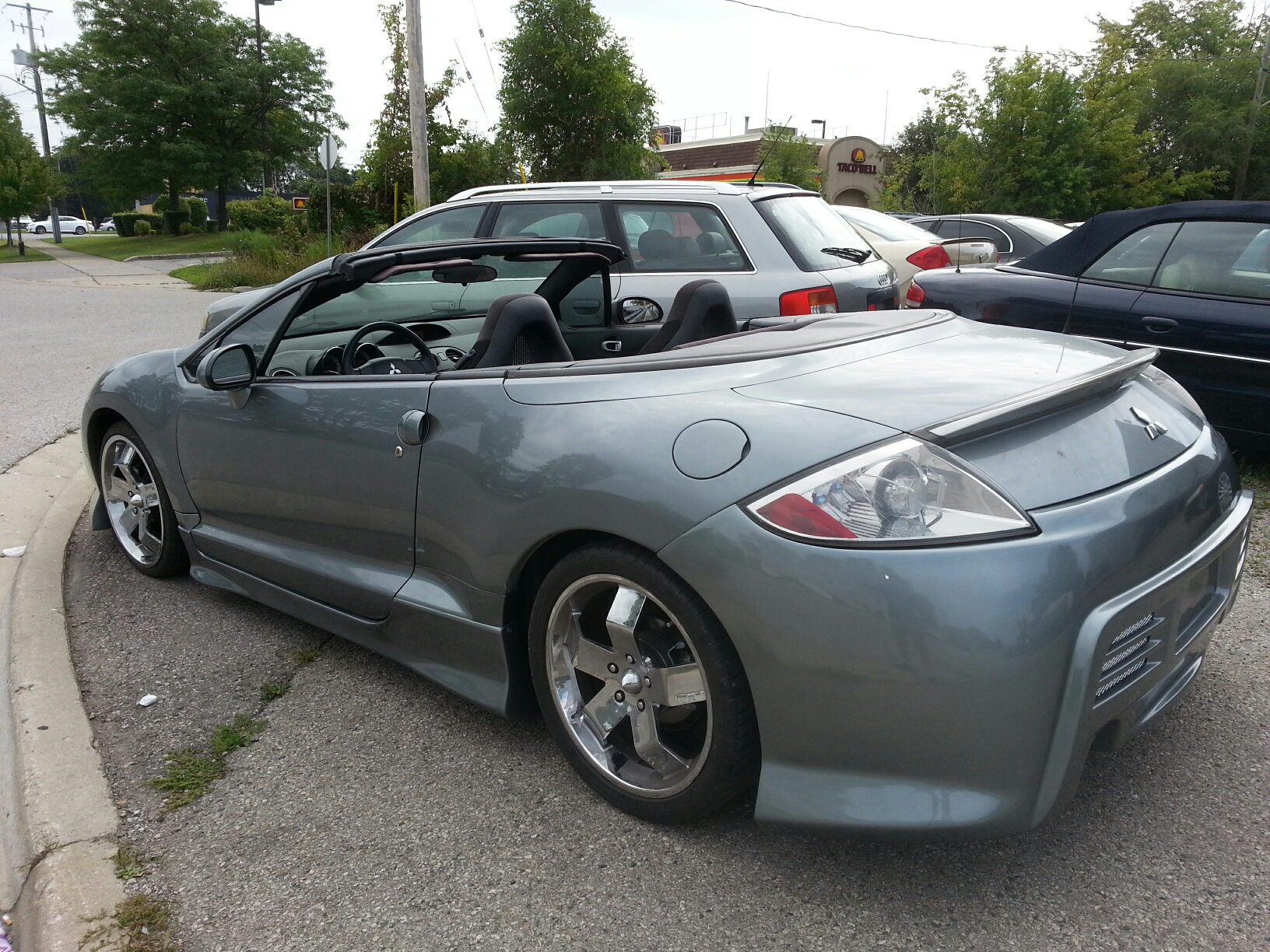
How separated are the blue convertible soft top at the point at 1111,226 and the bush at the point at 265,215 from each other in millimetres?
25341

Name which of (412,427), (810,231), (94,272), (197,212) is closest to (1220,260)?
(810,231)

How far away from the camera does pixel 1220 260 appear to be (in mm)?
5172

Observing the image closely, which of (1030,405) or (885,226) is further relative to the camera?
(885,226)

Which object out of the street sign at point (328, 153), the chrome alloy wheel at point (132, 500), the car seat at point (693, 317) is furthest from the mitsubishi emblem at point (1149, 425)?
the street sign at point (328, 153)

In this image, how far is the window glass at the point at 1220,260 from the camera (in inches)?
199

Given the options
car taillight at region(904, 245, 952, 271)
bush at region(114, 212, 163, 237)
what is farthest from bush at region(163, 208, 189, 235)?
car taillight at region(904, 245, 952, 271)

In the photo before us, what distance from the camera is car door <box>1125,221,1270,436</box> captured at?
16.0 feet

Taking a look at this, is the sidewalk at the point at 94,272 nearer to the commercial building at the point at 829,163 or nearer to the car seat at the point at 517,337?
the commercial building at the point at 829,163

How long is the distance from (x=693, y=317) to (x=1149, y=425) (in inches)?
58.8

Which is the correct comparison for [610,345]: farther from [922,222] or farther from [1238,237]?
[922,222]

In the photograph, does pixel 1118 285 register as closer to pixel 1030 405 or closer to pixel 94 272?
pixel 1030 405

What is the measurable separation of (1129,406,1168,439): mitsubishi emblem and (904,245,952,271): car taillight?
7735 millimetres

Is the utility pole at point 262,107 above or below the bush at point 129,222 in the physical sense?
above

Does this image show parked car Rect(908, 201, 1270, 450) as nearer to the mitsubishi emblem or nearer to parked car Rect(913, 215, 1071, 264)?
the mitsubishi emblem
